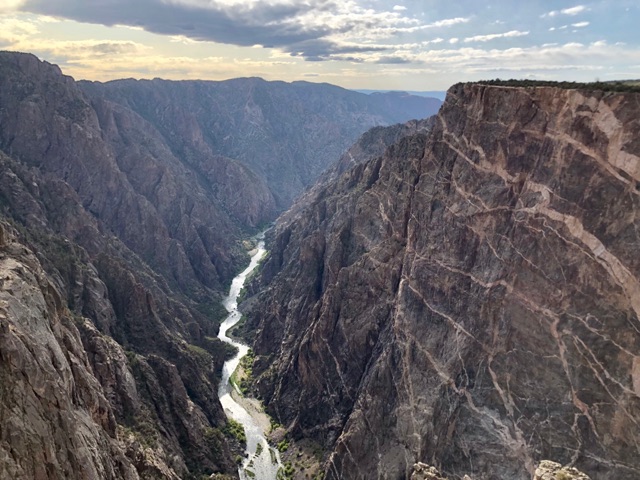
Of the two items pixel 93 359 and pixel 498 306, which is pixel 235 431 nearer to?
pixel 93 359

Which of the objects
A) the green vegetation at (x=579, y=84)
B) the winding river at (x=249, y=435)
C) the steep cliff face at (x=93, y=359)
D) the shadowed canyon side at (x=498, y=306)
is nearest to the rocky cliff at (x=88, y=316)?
the steep cliff face at (x=93, y=359)

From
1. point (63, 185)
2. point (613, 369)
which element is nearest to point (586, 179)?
point (613, 369)

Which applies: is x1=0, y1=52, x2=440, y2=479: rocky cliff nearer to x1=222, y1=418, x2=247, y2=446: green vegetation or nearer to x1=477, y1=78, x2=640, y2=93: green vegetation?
x1=222, y1=418, x2=247, y2=446: green vegetation

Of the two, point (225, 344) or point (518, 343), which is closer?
point (518, 343)

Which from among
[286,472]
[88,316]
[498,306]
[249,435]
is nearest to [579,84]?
[498,306]

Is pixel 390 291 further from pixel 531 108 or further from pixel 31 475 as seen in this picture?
pixel 31 475

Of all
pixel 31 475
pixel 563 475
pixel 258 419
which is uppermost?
pixel 563 475

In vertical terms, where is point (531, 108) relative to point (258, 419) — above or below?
above
